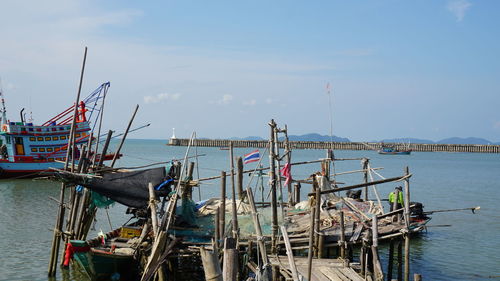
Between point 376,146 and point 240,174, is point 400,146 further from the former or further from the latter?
point 240,174

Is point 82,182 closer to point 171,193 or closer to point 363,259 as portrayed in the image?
point 171,193

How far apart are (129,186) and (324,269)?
568 cm

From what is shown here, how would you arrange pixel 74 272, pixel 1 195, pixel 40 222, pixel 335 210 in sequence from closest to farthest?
pixel 74 272
pixel 335 210
pixel 40 222
pixel 1 195

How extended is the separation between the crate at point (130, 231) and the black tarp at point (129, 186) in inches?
51.4

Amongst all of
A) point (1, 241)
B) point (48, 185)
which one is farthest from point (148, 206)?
point (48, 185)

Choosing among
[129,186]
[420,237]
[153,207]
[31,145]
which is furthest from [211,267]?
[31,145]

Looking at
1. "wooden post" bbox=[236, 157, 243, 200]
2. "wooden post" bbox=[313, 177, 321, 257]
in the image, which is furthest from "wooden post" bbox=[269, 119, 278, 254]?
"wooden post" bbox=[236, 157, 243, 200]

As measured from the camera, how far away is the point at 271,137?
14.1 meters

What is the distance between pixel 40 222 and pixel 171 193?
12.0m

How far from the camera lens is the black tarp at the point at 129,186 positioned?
14102 mm

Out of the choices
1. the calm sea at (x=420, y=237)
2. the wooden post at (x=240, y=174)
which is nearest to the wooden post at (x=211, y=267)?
the wooden post at (x=240, y=174)

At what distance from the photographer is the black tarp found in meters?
14.1

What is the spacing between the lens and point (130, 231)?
1550 centimetres

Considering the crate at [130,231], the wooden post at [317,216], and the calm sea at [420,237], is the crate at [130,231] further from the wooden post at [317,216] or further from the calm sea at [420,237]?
the wooden post at [317,216]
